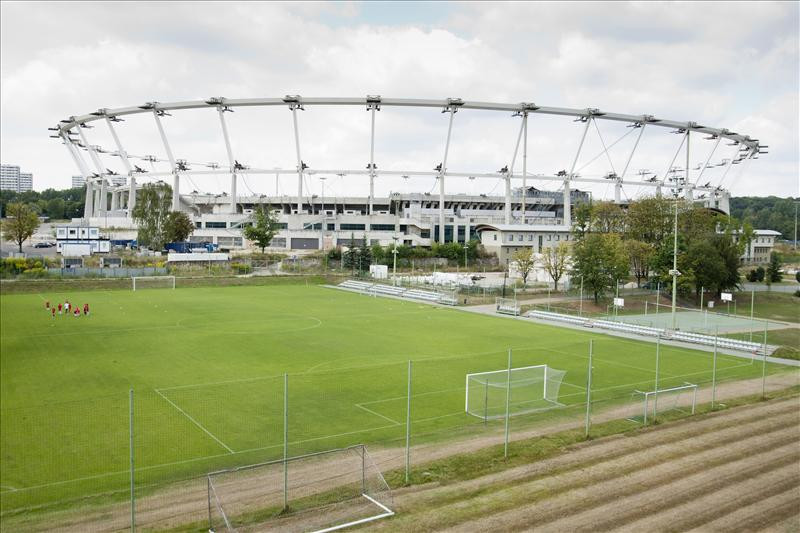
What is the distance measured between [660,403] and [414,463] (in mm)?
8629

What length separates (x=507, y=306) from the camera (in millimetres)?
40344

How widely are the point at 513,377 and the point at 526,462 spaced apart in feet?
15.2

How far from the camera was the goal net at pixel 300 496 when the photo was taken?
10227 mm

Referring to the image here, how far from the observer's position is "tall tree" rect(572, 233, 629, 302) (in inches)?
1604

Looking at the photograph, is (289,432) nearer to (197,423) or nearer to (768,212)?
(197,423)

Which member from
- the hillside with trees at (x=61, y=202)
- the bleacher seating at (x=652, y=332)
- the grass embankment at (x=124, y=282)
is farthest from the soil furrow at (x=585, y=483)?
the hillside with trees at (x=61, y=202)

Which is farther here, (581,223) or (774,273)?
(581,223)

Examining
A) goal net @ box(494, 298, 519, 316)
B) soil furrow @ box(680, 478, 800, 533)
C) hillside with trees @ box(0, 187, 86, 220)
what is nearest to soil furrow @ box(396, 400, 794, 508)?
soil furrow @ box(680, 478, 800, 533)

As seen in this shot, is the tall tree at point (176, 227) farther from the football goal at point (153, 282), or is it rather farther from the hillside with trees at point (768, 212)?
the hillside with trees at point (768, 212)

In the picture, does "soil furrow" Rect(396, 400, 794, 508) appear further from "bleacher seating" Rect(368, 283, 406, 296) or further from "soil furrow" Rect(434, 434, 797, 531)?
"bleacher seating" Rect(368, 283, 406, 296)

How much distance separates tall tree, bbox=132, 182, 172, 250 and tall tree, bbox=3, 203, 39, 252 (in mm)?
10753

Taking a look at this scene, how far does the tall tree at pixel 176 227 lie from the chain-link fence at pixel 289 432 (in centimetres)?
5351

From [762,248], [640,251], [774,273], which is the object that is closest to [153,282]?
[640,251]

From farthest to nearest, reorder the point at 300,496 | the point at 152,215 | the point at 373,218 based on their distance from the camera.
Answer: the point at 373,218, the point at 152,215, the point at 300,496
